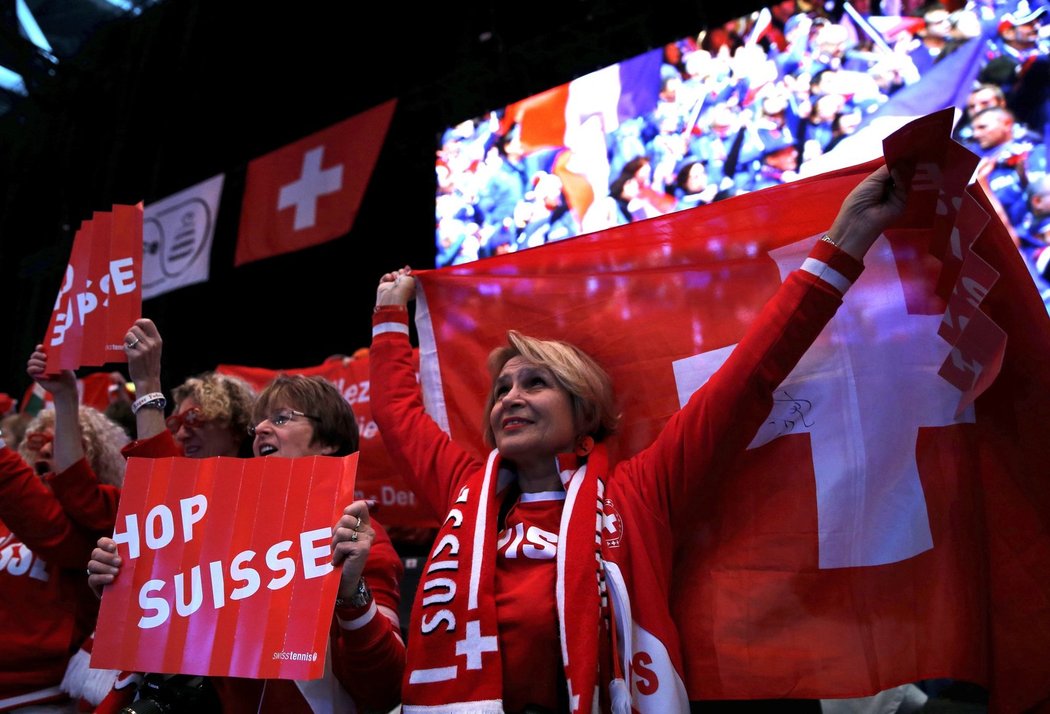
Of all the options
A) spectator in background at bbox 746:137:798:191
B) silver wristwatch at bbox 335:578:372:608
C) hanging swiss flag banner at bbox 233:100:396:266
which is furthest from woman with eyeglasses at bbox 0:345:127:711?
hanging swiss flag banner at bbox 233:100:396:266

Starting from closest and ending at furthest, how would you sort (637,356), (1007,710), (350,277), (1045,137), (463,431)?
(1007,710) → (637,356) → (463,431) → (1045,137) → (350,277)

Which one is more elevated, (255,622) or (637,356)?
(255,622)

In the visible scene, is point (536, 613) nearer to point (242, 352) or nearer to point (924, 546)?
point (924, 546)

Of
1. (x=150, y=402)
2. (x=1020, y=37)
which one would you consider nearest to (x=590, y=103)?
(x=1020, y=37)

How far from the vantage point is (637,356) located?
1.84 meters

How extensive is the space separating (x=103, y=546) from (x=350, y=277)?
476cm

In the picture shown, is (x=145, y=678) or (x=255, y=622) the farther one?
(x=145, y=678)

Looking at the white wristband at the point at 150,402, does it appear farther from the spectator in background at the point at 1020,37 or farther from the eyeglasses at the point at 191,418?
the spectator in background at the point at 1020,37

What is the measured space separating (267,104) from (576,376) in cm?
502

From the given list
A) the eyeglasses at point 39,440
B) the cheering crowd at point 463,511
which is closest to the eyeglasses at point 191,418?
the cheering crowd at point 463,511

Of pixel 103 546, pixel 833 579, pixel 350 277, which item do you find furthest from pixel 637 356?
pixel 350 277

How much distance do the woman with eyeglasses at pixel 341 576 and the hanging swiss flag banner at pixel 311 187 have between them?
3.06m

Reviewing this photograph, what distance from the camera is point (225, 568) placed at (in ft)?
4.60

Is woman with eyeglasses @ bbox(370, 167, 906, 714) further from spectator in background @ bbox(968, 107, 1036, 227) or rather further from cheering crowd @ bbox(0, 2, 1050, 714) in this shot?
spectator in background @ bbox(968, 107, 1036, 227)
